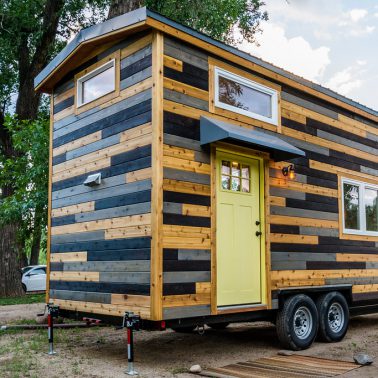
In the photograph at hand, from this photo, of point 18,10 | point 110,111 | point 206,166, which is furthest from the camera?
point 18,10

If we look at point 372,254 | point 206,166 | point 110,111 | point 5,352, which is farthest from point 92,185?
point 372,254

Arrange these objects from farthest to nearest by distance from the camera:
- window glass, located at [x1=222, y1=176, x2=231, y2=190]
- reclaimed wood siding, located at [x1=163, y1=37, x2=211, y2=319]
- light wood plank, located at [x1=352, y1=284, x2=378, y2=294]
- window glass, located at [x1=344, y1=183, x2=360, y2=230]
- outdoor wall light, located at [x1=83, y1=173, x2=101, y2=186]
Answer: window glass, located at [x1=344, y1=183, x2=360, y2=230], light wood plank, located at [x1=352, y1=284, x2=378, y2=294], outdoor wall light, located at [x1=83, y1=173, x2=101, y2=186], window glass, located at [x1=222, y1=176, x2=231, y2=190], reclaimed wood siding, located at [x1=163, y1=37, x2=211, y2=319]

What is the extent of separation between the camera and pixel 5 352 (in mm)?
6641

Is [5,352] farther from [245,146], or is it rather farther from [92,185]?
[245,146]

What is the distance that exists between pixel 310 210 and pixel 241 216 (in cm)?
154

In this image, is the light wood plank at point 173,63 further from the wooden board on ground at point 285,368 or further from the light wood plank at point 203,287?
the wooden board on ground at point 285,368

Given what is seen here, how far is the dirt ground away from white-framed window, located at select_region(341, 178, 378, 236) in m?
1.73

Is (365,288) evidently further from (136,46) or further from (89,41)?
(89,41)

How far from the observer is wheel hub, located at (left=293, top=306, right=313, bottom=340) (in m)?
6.83

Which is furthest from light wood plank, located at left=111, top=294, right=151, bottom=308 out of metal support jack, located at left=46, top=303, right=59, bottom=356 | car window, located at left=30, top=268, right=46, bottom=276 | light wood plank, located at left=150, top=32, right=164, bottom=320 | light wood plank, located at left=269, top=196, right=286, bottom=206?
car window, located at left=30, top=268, right=46, bottom=276

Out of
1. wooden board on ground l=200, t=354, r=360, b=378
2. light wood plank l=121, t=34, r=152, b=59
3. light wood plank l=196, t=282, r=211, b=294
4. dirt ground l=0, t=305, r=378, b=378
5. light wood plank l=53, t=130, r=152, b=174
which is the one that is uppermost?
light wood plank l=121, t=34, r=152, b=59

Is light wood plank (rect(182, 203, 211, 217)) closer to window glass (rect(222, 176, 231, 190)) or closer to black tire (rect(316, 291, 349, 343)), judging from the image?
window glass (rect(222, 176, 231, 190))

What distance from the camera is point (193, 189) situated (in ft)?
19.3

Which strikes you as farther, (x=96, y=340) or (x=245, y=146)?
(x=96, y=340)
